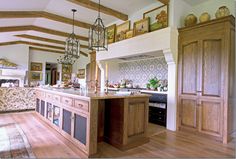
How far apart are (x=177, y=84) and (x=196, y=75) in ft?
1.61

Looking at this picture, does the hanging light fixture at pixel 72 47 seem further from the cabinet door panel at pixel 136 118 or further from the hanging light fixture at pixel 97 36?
the cabinet door panel at pixel 136 118

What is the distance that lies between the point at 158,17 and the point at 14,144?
4.07 meters

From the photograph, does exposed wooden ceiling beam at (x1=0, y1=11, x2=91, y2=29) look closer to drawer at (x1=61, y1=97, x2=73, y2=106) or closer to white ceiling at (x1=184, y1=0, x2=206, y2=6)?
drawer at (x1=61, y1=97, x2=73, y2=106)

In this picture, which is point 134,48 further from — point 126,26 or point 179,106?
point 179,106

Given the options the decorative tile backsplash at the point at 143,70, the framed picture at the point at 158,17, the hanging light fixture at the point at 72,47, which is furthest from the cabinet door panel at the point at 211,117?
the hanging light fixture at the point at 72,47

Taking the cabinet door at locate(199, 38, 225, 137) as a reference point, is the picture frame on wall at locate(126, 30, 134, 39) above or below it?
above

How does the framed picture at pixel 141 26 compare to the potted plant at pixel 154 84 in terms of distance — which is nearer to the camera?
the framed picture at pixel 141 26

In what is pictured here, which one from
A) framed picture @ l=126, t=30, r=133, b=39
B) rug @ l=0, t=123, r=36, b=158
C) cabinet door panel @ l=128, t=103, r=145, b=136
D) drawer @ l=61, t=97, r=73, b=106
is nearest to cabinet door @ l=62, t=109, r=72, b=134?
drawer @ l=61, t=97, r=73, b=106

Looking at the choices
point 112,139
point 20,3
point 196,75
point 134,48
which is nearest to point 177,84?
point 196,75

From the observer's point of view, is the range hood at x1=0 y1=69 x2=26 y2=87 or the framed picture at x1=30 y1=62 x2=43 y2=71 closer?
the range hood at x1=0 y1=69 x2=26 y2=87

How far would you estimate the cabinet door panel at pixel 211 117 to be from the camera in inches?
125

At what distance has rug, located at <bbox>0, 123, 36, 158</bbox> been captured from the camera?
246 centimetres

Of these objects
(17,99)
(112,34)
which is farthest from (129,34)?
(17,99)

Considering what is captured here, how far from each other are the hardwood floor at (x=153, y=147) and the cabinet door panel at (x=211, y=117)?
0.20m
